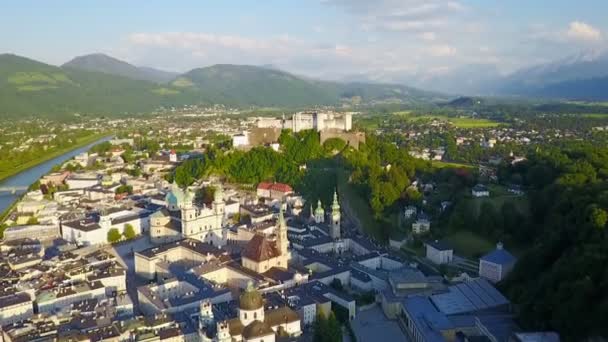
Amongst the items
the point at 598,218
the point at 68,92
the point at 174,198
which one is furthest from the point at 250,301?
the point at 68,92

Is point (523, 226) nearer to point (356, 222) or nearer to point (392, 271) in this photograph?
point (392, 271)

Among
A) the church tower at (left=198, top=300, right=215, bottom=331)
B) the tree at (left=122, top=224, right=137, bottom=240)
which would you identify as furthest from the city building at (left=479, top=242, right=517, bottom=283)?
the tree at (left=122, top=224, right=137, bottom=240)

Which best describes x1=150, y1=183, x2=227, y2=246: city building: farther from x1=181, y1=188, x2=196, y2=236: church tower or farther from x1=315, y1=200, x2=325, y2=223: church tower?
x1=315, y1=200, x2=325, y2=223: church tower

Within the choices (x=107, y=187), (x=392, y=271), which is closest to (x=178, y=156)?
(x=107, y=187)

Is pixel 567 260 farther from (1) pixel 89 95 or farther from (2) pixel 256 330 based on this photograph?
(1) pixel 89 95

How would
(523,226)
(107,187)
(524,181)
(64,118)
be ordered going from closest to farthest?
(523,226) → (524,181) → (107,187) → (64,118)

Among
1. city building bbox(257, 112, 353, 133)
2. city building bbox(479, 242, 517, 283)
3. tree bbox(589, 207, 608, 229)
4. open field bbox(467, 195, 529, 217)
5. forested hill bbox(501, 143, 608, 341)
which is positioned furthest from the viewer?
city building bbox(257, 112, 353, 133)
